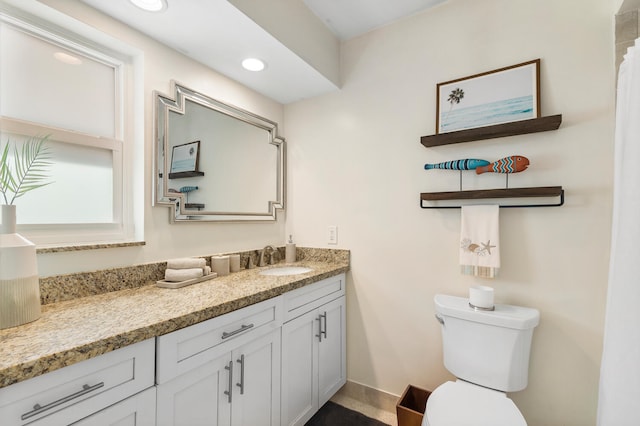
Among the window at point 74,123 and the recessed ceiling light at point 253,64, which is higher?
the recessed ceiling light at point 253,64

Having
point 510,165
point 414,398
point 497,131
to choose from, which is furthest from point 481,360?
point 497,131

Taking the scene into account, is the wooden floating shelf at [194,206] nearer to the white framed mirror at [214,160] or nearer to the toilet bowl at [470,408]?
the white framed mirror at [214,160]

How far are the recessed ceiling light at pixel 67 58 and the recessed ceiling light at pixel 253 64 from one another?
761mm

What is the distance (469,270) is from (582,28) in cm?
124

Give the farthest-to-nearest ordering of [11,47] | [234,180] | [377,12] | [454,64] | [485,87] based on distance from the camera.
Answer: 1. [234,180]
2. [377,12]
3. [454,64]
4. [485,87]
5. [11,47]

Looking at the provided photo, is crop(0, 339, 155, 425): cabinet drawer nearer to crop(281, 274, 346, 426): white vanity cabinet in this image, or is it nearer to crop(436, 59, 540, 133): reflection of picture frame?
crop(281, 274, 346, 426): white vanity cabinet

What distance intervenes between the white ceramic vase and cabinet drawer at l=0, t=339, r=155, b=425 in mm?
321

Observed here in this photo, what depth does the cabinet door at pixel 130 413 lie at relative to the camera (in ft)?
2.61

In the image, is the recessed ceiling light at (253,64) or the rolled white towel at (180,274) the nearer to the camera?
the rolled white towel at (180,274)

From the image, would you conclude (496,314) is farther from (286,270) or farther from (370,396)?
(286,270)

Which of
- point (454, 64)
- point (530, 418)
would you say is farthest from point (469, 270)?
point (454, 64)

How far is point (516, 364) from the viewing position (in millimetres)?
1320

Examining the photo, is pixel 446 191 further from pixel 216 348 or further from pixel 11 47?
pixel 11 47

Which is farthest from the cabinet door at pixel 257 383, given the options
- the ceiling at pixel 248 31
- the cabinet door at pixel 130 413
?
the ceiling at pixel 248 31
